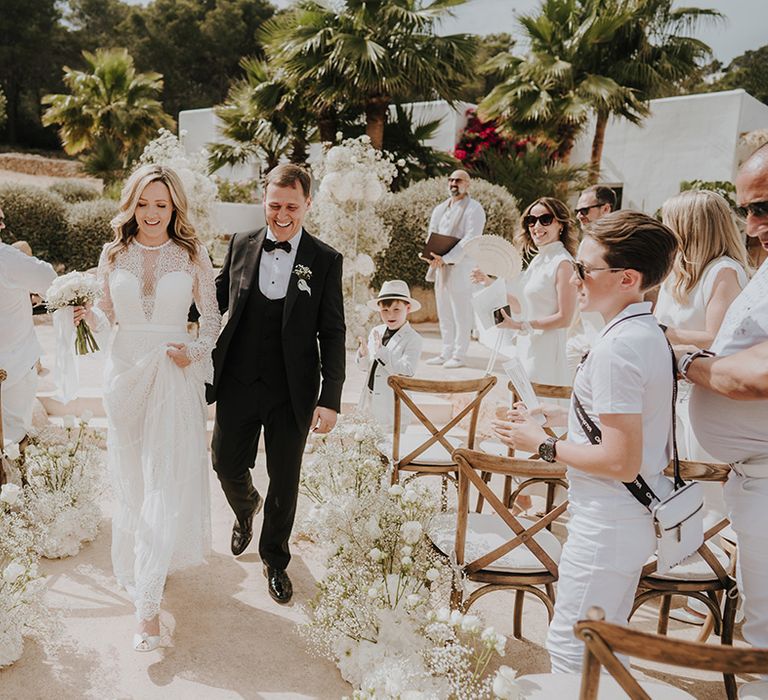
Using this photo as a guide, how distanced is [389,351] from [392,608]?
79.2 inches

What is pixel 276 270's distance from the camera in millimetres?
3295

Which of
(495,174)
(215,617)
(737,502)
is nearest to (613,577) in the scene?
(737,502)

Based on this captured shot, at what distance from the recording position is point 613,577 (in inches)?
77.4

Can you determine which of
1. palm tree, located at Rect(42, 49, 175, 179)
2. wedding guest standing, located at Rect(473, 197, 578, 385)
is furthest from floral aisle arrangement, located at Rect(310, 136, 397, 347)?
palm tree, located at Rect(42, 49, 175, 179)

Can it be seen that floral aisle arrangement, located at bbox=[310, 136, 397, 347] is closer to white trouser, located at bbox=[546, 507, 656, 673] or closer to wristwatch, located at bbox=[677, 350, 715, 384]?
wristwatch, located at bbox=[677, 350, 715, 384]

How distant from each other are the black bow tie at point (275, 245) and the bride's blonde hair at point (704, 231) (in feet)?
5.73

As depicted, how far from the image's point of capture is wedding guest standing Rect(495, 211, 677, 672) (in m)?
1.86

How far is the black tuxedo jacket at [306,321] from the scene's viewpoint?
321 cm

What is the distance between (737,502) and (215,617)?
92.7 inches

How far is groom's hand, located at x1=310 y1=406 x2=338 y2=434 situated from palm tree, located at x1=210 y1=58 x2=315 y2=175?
45.3 ft

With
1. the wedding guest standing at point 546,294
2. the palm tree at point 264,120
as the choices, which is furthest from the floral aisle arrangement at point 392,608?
the palm tree at point 264,120

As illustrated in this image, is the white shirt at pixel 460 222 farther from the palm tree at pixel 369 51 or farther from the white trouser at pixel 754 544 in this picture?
the palm tree at pixel 369 51

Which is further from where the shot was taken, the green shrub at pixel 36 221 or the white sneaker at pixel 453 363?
the green shrub at pixel 36 221

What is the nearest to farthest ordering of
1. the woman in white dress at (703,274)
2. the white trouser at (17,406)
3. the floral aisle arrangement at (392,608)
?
the floral aisle arrangement at (392,608) < the woman in white dress at (703,274) < the white trouser at (17,406)
